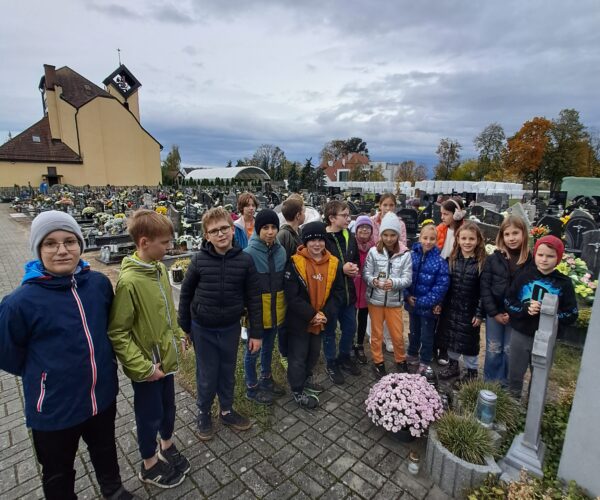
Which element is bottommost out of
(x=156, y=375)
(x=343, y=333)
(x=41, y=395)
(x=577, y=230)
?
(x=343, y=333)

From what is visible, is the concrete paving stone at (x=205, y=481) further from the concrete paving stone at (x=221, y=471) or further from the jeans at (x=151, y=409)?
the jeans at (x=151, y=409)

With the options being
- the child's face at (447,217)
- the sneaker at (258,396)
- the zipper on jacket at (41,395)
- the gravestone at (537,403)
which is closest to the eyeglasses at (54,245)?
the zipper on jacket at (41,395)

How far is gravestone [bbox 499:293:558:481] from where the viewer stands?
89.6 inches

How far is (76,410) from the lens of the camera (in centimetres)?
191

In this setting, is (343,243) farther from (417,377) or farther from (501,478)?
(501,478)

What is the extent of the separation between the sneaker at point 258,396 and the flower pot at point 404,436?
49.2 inches

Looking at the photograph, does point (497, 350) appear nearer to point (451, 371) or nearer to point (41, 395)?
point (451, 371)

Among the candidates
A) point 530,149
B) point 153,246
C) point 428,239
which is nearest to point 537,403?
point 428,239

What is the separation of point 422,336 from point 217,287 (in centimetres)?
251

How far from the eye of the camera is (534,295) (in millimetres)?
2893

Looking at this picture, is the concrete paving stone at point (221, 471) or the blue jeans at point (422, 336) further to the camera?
the blue jeans at point (422, 336)

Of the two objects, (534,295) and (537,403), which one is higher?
(534,295)

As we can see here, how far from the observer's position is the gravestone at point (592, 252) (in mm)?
6562

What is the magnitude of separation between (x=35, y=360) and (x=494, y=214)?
483 inches
